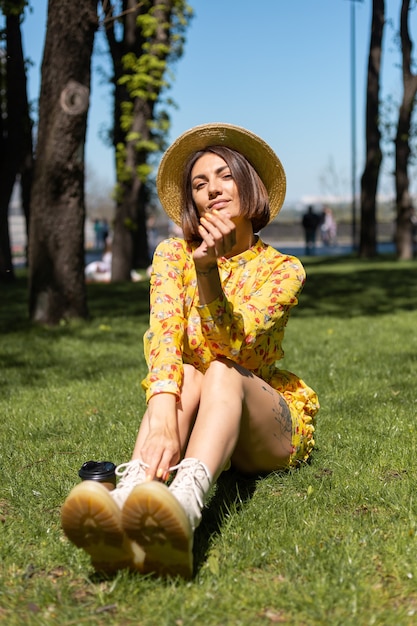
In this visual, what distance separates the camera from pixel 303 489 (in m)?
3.52

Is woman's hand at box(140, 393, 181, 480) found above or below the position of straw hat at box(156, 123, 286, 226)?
below

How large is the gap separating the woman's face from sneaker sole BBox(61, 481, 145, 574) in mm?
1409

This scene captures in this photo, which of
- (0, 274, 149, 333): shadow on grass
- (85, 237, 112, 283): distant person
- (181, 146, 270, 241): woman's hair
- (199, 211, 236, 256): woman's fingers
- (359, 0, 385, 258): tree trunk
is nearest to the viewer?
(199, 211, 236, 256): woman's fingers

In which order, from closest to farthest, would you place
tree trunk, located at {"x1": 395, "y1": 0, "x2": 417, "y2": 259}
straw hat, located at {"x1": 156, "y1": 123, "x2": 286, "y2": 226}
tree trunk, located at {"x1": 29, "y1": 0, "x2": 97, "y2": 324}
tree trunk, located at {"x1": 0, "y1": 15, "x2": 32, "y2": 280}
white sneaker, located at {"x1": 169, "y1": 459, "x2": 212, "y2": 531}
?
white sneaker, located at {"x1": 169, "y1": 459, "x2": 212, "y2": 531} → straw hat, located at {"x1": 156, "y1": 123, "x2": 286, "y2": 226} → tree trunk, located at {"x1": 29, "y1": 0, "x2": 97, "y2": 324} → tree trunk, located at {"x1": 0, "y1": 15, "x2": 32, "y2": 280} → tree trunk, located at {"x1": 395, "y1": 0, "x2": 417, "y2": 259}

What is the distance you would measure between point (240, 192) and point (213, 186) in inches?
4.6

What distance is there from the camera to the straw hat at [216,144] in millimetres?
3602

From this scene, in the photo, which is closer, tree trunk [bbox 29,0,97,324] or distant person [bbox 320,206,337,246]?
tree trunk [bbox 29,0,97,324]

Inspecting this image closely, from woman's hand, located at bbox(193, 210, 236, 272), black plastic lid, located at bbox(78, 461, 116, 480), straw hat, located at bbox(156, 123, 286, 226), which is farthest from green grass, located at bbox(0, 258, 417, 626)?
straw hat, located at bbox(156, 123, 286, 226)

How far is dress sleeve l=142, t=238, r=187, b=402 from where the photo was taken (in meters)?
3.02

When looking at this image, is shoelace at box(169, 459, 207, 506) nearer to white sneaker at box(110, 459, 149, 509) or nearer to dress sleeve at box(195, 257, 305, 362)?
white sneaker at box(110, 459, 149, 509)

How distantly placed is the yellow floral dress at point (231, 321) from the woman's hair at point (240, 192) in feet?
0.33

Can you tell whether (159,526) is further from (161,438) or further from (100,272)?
(100,272)

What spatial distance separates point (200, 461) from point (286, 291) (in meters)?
0.88

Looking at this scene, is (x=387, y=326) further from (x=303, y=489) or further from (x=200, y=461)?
(x=200, y=461)
